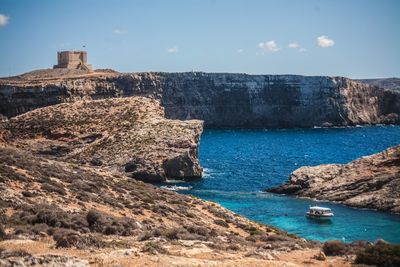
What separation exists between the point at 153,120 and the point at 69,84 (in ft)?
198

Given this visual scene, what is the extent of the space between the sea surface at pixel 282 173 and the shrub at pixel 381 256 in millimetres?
25122

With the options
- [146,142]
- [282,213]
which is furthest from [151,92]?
[282,213]

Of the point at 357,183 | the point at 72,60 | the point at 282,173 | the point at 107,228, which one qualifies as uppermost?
the point at 72,60

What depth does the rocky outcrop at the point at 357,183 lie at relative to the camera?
55.6 metres

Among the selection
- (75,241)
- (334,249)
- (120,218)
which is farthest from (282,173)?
(75,241)

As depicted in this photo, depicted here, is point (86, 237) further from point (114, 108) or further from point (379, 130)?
point (379, 130)

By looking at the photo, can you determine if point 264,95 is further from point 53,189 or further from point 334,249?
point 334,249

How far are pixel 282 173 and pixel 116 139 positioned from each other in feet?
88.0

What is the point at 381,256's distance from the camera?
18.5 m

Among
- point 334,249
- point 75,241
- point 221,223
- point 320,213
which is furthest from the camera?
point 320,213

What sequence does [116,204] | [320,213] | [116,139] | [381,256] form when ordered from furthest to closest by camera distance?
[116,139], [320,213], [116,204], [381,256]

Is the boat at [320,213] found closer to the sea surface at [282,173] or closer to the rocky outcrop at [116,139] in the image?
the sea surface at [282,173]

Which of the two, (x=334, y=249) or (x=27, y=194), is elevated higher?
(x=27, y=194)

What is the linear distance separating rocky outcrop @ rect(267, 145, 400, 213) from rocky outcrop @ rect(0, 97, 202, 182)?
1474 cm
